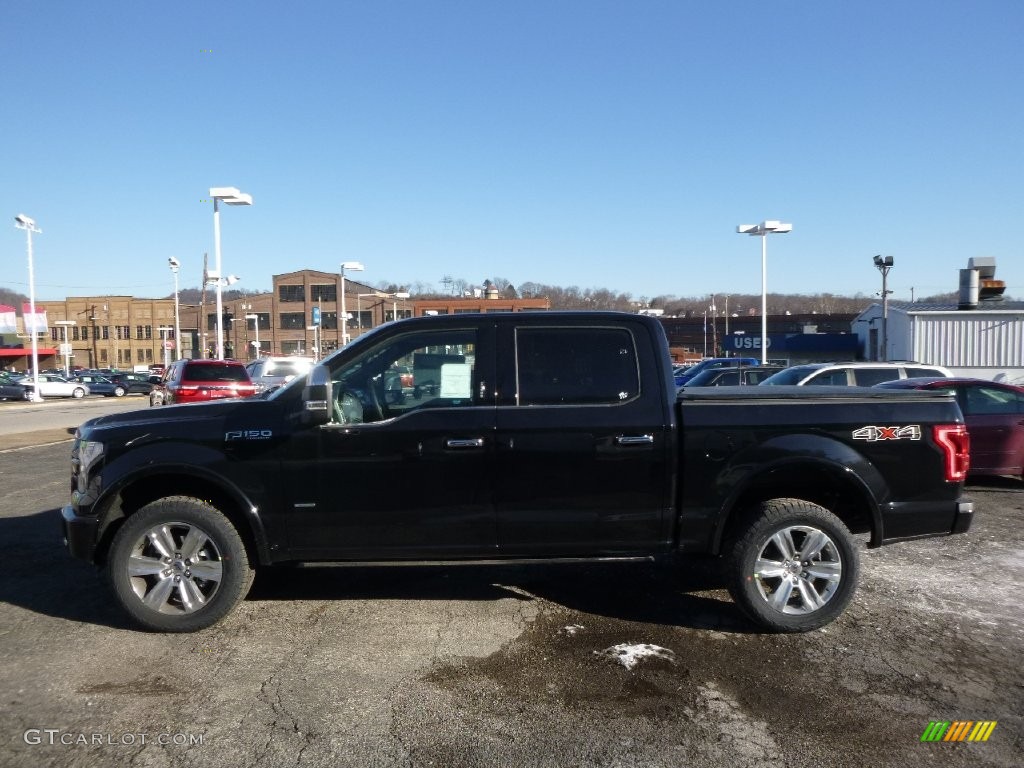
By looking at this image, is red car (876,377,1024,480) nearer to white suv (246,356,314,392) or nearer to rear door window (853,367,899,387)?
rear door window (853,367,899,387)

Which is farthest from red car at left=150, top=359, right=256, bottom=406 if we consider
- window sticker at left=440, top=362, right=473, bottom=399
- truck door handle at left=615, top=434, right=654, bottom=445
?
truck door handle at left=615, top=434, right=654, bottom=445

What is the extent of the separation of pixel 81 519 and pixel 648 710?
12.0 feet

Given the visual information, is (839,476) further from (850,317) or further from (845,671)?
(850,317)

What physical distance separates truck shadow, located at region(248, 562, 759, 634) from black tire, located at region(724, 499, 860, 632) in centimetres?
26

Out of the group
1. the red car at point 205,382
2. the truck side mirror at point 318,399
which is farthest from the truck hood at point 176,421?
the red car at point 205,382

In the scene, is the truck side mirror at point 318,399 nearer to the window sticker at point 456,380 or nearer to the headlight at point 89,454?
the window sticker at point 456,380

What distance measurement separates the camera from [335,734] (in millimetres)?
3682

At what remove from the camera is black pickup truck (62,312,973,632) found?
4.82 metres

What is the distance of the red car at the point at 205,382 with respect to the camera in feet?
59.3

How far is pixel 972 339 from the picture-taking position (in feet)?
91.4

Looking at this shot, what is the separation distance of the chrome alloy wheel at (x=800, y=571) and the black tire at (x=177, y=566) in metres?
3.33

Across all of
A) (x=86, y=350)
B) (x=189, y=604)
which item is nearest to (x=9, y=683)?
(x=189, y=604)

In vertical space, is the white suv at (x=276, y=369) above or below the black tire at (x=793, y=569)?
above

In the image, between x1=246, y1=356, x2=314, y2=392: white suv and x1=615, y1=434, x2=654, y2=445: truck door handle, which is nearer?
x1=615, y1=434, x2=654, y2=445: truck door handle
